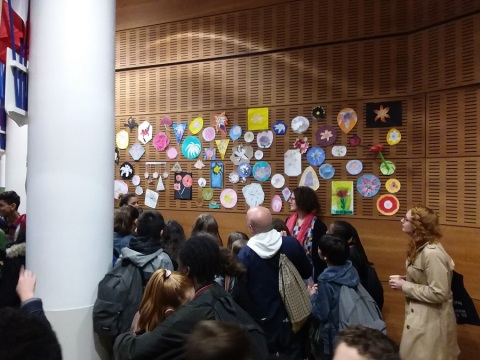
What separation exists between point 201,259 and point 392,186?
11.3 ft

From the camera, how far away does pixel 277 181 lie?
5789 mm

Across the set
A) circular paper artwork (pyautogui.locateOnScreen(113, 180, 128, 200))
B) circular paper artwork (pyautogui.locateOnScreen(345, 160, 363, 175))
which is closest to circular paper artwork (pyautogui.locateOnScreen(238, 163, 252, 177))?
circular paper artwork (pyautogui.locateOnScreen(345, 160, 363, 175))

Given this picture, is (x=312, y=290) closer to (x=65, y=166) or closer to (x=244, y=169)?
(x=65, y=166)

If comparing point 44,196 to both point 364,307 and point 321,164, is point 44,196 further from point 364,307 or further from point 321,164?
point 321,164

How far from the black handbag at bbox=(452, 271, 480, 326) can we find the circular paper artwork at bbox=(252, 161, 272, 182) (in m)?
2.85

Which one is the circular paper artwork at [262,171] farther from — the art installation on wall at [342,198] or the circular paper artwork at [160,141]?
the circular paper artwork at [160,141]

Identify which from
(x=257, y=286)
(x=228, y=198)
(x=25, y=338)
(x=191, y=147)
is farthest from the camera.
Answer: (x=191, y=147)

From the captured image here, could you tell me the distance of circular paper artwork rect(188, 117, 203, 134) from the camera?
6.34 meters

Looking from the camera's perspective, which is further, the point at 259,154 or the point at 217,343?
the point at 259,154

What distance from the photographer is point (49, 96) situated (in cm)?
281

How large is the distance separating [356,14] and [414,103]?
132 cm

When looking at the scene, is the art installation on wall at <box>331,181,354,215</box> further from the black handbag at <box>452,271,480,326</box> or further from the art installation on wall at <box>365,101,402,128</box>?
the black handbag at <box>452,271,480,326</box>

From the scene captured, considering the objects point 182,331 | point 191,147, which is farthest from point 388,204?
point 182,331

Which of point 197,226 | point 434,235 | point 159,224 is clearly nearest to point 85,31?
point 159,224
